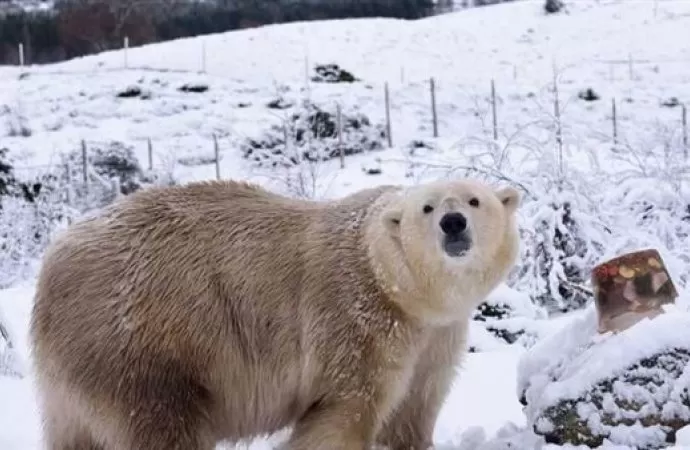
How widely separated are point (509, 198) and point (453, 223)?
1.44ft

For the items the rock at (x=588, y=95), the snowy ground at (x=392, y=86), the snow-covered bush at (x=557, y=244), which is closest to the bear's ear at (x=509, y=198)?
the snow-covered bush at (x=557, y=244)

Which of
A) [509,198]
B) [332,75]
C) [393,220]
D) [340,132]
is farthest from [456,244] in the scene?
[332,75]

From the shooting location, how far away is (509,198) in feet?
12.9

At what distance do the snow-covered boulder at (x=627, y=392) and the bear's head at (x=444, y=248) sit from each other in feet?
1.51

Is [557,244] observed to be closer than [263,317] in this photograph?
No

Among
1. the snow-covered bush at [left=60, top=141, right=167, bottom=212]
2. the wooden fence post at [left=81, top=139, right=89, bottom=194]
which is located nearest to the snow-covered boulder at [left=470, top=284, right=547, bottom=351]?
the snow-covered bush at [left=60, top=141, right=167, bottom=212]

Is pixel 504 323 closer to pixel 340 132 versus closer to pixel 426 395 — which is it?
Result: pixel 426 395

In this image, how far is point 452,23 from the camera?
36.8 meters

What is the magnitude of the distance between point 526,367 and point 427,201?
2.67 feet

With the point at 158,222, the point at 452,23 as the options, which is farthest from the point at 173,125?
the point at 158,222

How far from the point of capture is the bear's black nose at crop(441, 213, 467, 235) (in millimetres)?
3594

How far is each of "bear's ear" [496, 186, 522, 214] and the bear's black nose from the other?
0.35 meters

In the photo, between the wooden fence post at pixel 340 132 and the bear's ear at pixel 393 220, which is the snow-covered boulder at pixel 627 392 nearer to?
the bear's ear at pixel 393 220

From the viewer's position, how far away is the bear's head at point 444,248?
3662 millimetres
